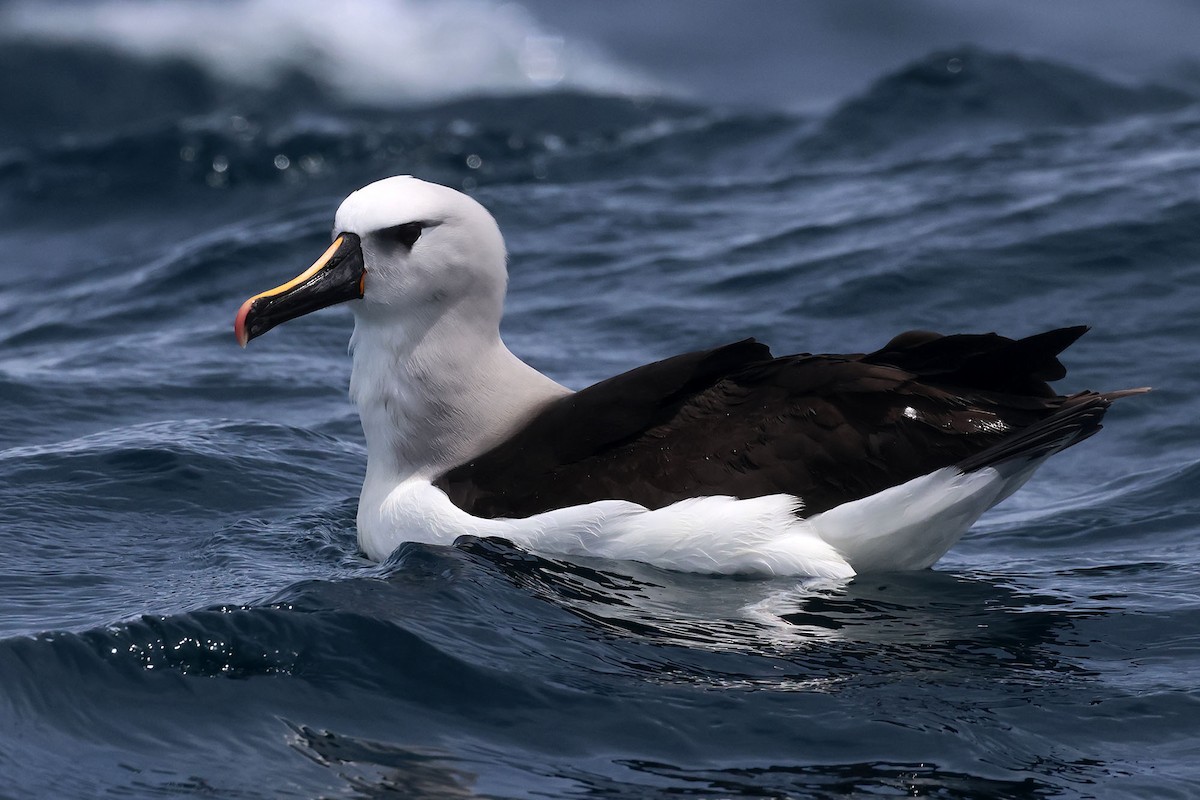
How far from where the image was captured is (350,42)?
23984mm

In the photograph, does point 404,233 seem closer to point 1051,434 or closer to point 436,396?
point 436,396

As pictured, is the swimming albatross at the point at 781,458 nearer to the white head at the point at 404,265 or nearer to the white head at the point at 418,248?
the white head at the point at 404,265

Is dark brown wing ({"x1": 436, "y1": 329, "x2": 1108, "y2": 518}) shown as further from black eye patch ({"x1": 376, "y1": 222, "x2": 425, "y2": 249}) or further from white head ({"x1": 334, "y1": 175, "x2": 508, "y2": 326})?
black eye patch ({"x1": 376, "y1": 222, "x2": 425, "y2": 249})

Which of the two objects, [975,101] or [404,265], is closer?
[404,265]

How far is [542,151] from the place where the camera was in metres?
18.8

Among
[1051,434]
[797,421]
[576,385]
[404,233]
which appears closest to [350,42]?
[576,385]

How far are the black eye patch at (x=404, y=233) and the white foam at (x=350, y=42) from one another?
14079mm

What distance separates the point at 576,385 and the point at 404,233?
3898mm

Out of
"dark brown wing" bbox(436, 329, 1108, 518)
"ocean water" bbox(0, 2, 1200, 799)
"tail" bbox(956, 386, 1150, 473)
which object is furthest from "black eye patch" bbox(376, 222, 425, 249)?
"tail" bbox(956, 386, 1150, 473)

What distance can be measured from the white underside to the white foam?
15308 mm

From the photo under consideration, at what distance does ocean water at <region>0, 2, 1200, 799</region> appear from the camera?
555 centimetres

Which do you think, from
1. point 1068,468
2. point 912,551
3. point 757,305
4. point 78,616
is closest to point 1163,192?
point 757,305

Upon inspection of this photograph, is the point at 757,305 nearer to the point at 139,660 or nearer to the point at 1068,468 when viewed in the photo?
the point at 1068,468

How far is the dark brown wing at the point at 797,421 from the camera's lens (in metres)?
6.85
